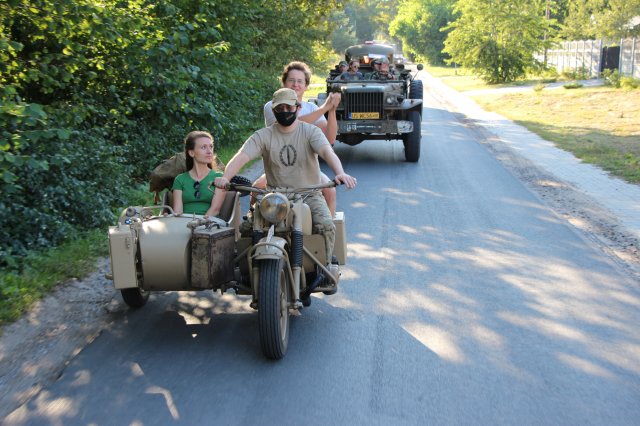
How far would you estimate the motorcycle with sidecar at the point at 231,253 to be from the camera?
493 centimetres

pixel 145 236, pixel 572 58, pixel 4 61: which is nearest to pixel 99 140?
pixel 4 61

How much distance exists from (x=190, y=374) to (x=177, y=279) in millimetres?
757

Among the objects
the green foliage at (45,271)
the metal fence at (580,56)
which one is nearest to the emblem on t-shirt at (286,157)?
the green foliage at (45,271)

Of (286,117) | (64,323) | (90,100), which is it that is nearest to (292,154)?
(286,117)

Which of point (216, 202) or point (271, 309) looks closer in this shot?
point (271, 309)

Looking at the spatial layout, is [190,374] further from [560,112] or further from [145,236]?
[560,112]

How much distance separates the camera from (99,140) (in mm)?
8977

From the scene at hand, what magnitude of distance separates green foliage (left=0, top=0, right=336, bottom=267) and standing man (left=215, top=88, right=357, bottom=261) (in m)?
1.72

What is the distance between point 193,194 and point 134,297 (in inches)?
37.1

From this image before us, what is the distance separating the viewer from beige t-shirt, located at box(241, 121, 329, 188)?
5.59 m

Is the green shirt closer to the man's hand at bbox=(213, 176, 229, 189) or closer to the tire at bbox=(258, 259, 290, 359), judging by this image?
the man's hand at bbox=(213, 176, 229, 189)

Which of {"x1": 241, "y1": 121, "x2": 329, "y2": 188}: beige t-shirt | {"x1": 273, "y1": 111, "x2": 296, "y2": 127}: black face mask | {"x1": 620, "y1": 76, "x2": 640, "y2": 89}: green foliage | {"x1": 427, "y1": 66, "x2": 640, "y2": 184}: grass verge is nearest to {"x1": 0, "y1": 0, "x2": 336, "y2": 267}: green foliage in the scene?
{"x1": 241, "y1": 121, "x2": 329, "y2": 188}: beige t-shirt

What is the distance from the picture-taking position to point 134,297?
5836 mm

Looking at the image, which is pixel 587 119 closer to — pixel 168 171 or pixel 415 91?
pixel 415 91
